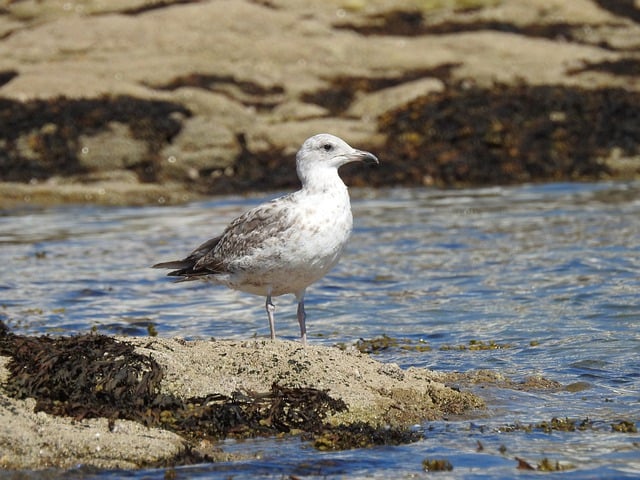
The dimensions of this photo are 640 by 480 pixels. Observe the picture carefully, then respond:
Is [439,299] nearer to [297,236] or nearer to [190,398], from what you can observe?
[297,236]

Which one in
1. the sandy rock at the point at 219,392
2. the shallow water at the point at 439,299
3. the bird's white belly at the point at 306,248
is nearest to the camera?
the sandy rock at the point at 219,392

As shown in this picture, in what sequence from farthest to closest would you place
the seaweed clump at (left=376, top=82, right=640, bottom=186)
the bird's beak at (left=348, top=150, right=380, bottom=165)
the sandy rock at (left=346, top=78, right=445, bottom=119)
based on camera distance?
the sandy rock at (left=346, top=78, right=445, bottom=119)
the seaweed clump at (left=376, top=82, right=640, bottom=186)
the bird's beak at (left=348, top=150, right=380, bottom=165)

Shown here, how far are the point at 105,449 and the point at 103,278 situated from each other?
7847 mm

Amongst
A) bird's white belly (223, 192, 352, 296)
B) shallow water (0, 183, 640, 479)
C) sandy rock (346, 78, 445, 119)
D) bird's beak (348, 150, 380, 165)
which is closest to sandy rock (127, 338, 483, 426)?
shallow water (0, 183, 640, 479)

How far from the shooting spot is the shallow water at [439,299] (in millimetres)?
6469

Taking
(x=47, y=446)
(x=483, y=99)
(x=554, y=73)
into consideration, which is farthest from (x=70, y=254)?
(x=554, y=73)

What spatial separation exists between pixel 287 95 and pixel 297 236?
18.3m

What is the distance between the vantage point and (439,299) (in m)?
11.9

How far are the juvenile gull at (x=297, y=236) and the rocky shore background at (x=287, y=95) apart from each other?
13070 millimetres

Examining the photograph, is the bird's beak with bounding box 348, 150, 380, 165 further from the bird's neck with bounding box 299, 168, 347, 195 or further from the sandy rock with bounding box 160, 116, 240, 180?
the sandy rock with bounding box 160, 116, 240, 180

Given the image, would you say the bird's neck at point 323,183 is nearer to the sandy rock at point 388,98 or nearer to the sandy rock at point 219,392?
the sandy rock at point 219,392

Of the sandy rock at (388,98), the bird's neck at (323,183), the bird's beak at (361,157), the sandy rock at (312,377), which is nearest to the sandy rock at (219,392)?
the sandy rock at (312,377)

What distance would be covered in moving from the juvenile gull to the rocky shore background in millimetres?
13070

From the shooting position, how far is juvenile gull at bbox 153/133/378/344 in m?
8.00
